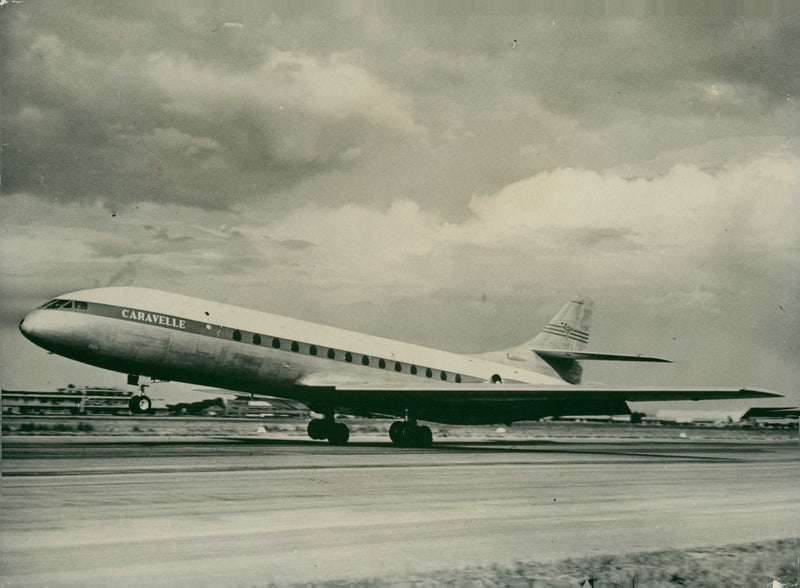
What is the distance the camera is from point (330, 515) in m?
9.34

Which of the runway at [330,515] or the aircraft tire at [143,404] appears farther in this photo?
the aircraft tire at [143,404]

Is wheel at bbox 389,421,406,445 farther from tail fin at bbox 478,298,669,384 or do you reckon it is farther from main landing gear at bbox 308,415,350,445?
tail fin at bbox 478,298,669,384

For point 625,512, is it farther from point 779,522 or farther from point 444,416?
point 444,416

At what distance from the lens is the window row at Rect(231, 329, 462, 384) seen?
1977 centimetres

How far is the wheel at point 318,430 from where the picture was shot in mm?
22766

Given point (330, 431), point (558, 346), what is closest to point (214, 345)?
point (330, 431)

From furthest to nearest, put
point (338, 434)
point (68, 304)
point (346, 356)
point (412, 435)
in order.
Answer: point (338, 434) → point (412, 435) → point (346, 356) → point (68, 304)

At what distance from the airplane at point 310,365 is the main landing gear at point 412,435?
3 centimetres

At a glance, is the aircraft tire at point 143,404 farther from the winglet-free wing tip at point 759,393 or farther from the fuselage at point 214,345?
the winglet-free wing tip at point 759,393

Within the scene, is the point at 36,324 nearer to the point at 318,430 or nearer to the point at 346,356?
the point at 346,356

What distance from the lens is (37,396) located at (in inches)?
466

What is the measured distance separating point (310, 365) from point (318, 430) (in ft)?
10.2

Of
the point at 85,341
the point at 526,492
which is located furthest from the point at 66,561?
the point at 85,341

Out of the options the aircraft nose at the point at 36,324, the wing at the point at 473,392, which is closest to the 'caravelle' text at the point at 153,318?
the aircraft nose at the point at 36,324
